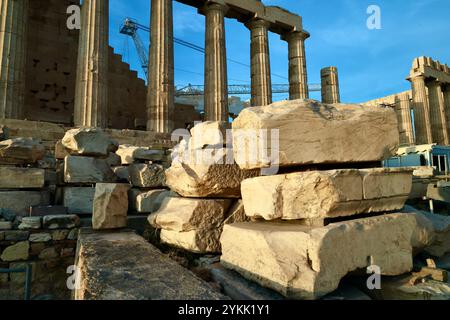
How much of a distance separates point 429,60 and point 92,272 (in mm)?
27742

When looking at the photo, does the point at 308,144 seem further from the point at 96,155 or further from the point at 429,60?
the point at 429,60

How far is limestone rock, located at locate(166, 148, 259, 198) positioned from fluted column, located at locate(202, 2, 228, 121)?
34.5 ft

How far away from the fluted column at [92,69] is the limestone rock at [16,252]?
21.6 feet

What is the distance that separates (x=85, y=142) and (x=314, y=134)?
4.20 meters

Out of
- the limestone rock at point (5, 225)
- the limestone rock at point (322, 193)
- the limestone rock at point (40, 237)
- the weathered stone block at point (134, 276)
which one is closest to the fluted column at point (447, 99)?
the limestone rock at point (322, 193)

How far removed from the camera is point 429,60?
2216 cm

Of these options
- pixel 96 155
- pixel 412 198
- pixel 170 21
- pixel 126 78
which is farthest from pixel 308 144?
pixel 126 78

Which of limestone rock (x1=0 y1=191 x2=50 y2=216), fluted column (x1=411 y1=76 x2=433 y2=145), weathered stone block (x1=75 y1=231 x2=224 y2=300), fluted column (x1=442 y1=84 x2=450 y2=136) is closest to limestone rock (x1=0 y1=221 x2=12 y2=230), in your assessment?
limestone rock (x1=0 y1=191 x2=50 y2=216)

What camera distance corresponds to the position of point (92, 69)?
1020 centimetres

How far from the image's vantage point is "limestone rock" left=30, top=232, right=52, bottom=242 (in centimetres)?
416

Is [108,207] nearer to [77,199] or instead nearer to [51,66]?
[77,199]

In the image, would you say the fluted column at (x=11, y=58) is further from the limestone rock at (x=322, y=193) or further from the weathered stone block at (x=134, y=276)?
the limestone rock at (x=322, y=193)

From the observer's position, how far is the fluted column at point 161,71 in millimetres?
11648
